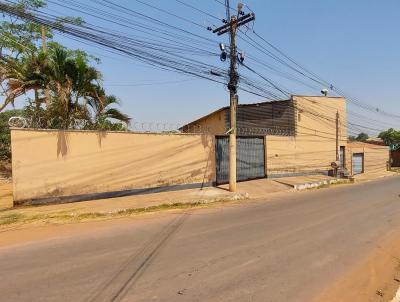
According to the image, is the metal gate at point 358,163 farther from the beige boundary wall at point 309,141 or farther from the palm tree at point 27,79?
the palm tree at point 27,79

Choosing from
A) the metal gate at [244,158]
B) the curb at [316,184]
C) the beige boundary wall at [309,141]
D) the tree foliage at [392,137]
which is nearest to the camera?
the metal gate at [244,158]

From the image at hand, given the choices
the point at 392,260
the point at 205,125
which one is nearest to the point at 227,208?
the point at 392,260

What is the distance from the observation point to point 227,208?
533 inches

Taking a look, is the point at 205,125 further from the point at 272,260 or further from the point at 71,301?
the point at 71,301

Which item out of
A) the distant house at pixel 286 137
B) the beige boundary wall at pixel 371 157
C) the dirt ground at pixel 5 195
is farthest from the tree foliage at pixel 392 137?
the dirt ground at pixel 5 195

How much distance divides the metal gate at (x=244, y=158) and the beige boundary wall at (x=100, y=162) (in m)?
0.92

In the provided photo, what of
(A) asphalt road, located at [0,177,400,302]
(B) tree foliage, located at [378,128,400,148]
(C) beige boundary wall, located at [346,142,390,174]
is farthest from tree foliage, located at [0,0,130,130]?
(B) tree foliage, located at [378,128,400,148]

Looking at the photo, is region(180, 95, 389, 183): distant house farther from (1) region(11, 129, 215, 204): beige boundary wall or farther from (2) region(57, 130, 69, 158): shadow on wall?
(2) region(57, 130, 69, 158): shadow on wall

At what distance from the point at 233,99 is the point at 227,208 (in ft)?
18.4

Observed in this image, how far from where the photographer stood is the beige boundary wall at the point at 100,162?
40.9ft

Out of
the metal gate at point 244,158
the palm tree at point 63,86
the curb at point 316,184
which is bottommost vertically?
the curb at point 316,184

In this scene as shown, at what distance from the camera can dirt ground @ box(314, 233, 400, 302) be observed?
17.9ft

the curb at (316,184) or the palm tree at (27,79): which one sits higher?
the palm tree at (27,79)

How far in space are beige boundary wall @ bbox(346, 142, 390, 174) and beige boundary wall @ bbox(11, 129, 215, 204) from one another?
22.0 meters
